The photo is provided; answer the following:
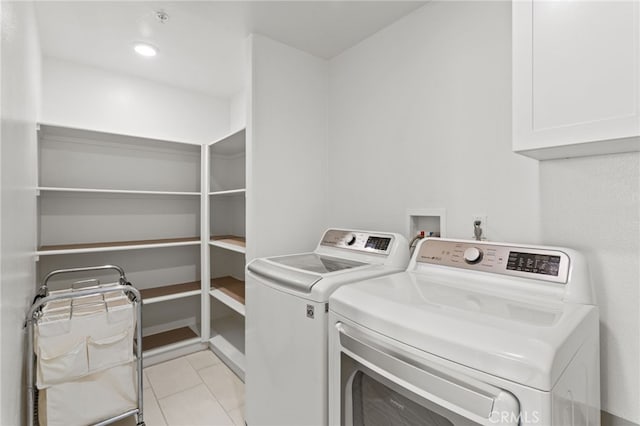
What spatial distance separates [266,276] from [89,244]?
6.05 feet

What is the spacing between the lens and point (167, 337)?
2.65 m

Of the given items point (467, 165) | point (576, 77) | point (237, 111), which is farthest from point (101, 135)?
point (576, 77)

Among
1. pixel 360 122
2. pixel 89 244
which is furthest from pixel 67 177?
pixel 360 122

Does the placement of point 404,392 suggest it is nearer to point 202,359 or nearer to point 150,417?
point 150,417

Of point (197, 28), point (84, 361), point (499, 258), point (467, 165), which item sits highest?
point (197, 28)

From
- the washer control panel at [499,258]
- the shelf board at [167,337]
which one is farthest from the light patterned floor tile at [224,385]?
the washer control panel at [499,258]

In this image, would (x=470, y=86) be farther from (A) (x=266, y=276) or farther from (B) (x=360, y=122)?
(A) (x=266, y=276)

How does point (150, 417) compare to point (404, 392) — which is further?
point (150, 417)

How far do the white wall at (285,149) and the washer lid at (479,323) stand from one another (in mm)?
978

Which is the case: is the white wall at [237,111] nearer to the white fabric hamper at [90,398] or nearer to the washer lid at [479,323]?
the white fabric hamper at [90,398]

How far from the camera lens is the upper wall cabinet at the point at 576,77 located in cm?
83

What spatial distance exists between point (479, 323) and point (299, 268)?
0.83 m

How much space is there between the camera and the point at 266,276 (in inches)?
56.7
